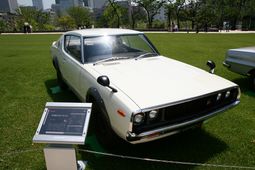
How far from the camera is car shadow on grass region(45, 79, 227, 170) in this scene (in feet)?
9.43

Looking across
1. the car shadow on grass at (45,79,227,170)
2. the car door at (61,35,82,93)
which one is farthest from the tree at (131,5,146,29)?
the car shadow on grass at (45,79,227,170)

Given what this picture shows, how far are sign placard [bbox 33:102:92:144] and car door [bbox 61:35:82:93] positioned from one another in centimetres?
137

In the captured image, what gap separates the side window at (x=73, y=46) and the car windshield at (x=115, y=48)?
244mm

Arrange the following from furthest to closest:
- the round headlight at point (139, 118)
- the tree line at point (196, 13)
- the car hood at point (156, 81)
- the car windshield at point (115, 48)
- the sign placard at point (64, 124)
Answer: the tree line at point (196, 13), the car windshield at point (115, 48), the car hood at point (156, 81), the round headlight at point (139, 118), the sign placard at point (64, 124)

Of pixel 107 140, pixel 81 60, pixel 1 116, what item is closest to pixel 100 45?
pixel 81 60

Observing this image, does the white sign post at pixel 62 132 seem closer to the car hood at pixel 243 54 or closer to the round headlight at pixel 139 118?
the round headlight at pixel 139 118

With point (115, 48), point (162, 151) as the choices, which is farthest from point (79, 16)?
point (162, 151)

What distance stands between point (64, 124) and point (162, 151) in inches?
60.6

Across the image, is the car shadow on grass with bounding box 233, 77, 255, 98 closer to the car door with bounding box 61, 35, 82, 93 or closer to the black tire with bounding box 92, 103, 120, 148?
the black tire with bounding box 92, 103, 120, 148

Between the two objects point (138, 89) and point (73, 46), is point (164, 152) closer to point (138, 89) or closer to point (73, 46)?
point (138, 89)

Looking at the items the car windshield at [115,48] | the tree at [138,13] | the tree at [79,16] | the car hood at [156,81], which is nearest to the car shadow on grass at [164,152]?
the car hood at [156,81]

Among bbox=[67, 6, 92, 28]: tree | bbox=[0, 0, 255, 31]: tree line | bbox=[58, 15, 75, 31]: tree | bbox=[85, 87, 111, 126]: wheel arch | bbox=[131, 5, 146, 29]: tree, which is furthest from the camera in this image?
bbox=[67, 6, 92, 28]: tree

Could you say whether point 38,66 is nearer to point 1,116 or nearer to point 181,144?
point 1,116

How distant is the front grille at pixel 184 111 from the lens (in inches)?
97.8
